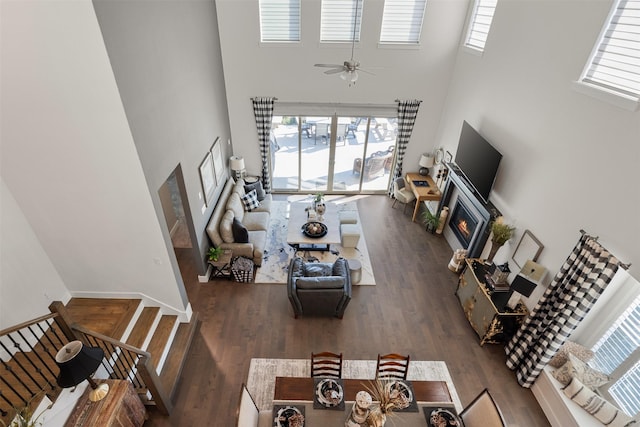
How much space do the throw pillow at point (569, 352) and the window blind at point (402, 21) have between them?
6507 mm

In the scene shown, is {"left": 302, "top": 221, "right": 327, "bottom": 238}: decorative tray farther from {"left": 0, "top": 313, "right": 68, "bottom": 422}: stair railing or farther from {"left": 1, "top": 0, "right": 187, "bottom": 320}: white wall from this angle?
{"left": 0, "top": 313, "right": 68, "bottom": 422}: stair railing

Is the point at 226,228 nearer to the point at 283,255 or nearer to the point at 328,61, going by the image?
the point at 283,255

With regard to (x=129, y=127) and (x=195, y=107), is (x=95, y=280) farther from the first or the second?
(x=195, y=107)

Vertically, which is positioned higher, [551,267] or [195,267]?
[551,267]

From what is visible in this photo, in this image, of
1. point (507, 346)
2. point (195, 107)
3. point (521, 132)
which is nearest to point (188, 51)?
point (195, 107)

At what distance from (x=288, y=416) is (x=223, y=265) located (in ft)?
11.3

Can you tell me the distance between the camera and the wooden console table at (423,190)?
26.9ft

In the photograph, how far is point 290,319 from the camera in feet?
19.4

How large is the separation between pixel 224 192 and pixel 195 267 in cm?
181

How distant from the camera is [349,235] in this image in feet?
24.1

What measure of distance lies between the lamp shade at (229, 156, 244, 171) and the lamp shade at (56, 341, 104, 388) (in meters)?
5.80

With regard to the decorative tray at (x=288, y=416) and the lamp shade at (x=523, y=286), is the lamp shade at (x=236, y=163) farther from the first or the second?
the lamp shade at (x=523, y=286)

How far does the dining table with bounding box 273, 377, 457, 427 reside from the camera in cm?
361

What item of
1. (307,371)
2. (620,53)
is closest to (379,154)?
(620,53)
